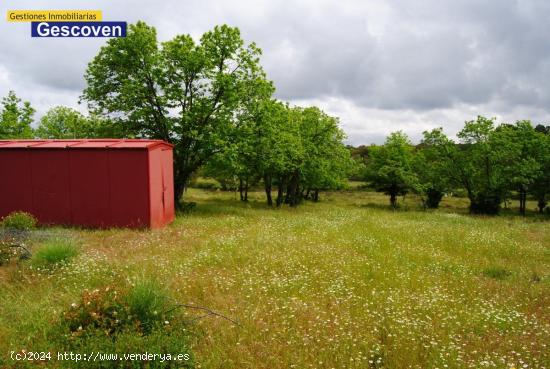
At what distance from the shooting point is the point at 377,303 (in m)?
8.00

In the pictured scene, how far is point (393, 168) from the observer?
4522 cm

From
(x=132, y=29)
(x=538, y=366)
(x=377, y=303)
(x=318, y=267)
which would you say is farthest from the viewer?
(x=132, y=29)

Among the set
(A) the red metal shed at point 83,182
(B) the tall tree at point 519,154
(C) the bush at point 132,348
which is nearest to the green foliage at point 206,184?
(B) the tall tree at point 519,154

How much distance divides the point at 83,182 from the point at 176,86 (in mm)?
9627

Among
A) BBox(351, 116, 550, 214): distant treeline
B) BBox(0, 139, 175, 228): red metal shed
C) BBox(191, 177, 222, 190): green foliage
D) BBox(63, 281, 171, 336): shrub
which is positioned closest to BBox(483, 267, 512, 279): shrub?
BBox(63, 281, 171, 336): shrub

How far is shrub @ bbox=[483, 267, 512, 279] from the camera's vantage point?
10906mm

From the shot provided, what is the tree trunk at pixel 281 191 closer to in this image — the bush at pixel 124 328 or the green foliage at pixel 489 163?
the green foliage at pixel 489 163

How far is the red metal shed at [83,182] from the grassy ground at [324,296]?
2.24 metres

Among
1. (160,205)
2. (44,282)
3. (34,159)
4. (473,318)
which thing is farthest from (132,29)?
(473,318)

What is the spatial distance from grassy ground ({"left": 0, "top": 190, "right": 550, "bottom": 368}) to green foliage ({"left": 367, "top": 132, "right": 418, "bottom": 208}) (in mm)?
30316

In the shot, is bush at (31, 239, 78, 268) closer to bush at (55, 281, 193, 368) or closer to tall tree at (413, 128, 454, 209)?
bush at (55, 281, 193, 368)

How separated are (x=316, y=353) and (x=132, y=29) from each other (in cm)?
2250

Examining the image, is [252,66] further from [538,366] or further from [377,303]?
[538,366]

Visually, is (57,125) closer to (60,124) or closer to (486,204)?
(60,124)
